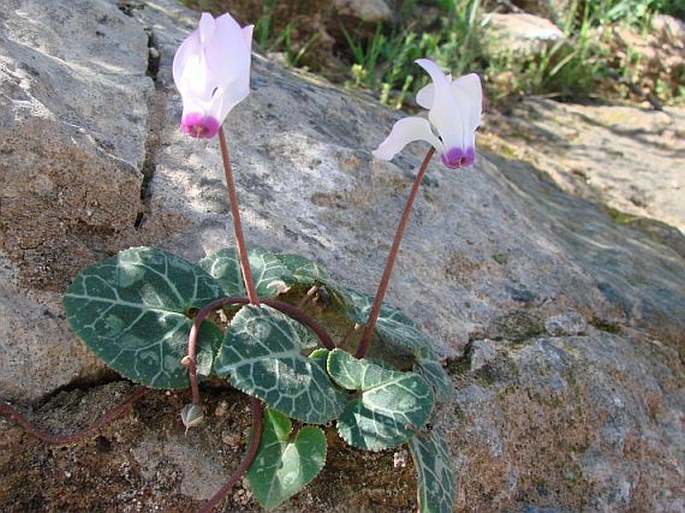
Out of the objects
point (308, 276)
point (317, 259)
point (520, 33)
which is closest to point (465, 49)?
point (520, 33)

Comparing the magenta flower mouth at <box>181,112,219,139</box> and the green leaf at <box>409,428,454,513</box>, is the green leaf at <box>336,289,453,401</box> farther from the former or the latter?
the magenta flower mouth at <box>181,112,219,139</box>

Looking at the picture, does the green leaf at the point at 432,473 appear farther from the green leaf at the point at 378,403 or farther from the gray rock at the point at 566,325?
the gray rock at the point at 566,325

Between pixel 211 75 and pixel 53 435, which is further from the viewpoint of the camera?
pixel 53 435

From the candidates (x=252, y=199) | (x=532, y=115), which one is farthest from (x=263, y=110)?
(x=532, y=115)

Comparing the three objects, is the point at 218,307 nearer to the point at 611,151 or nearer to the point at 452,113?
the point at 452,113

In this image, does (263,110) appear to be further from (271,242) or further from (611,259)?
(611,259)

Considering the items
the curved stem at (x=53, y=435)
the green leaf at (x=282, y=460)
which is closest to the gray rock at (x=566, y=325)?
the green leaf at (x=282, y=460)

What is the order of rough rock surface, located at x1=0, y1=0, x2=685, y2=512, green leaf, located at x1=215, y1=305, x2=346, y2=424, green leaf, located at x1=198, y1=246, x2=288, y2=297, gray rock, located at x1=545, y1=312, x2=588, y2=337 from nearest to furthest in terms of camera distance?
green leaf, located at x1=215, y1=305, x2=346, y2=424
rough rock surface, located at x1=0, y1=0, x2=685, y2=512
green leaf, located at x1=198, y1=246, x2=288, y2=297
gray rock, located at x1=545, y1=312, x2=588, y2=337

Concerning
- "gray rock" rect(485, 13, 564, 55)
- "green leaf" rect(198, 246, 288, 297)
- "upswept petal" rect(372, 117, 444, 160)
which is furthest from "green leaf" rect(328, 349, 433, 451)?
"gray rock" rect(485, 13, 564, 55)
